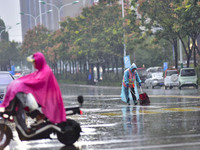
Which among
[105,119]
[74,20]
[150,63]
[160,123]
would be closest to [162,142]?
[160,123]

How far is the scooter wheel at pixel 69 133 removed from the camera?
9.67 m

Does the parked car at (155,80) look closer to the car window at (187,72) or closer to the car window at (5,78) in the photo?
the car window at (187,72)

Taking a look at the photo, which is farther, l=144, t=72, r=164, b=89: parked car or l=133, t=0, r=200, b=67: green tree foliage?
l=144, t=72, r=164, b=89: parked car

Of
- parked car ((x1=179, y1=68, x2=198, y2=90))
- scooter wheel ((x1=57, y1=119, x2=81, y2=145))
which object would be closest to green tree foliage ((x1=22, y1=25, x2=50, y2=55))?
parked car ((x1=179, y1=68, x2=198, y2=90))

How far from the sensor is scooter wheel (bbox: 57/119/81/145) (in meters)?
9.67

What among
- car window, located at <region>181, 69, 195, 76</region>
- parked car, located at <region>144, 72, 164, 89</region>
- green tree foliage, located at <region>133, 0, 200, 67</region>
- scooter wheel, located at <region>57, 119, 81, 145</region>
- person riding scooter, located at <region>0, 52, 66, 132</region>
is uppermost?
green tree foliage, located at <region>133, 0, 200, 67</region>

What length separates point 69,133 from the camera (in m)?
9.84

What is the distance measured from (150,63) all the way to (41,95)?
66.7 meters

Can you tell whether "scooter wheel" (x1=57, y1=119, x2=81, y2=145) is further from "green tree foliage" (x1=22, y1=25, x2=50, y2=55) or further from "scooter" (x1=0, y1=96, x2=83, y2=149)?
"green tree foliage" (x1=22, y1=25, x2=50, y2=55)

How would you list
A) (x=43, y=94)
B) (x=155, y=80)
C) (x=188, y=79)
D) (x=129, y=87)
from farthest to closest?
(x=155, y=80)
(x=188, y=79)
(x=129, y=87)
(x=43, y=94)

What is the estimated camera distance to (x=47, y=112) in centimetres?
921

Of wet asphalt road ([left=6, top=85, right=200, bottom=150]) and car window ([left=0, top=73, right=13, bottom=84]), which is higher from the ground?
car window ([left=0, top=73, right=13, bottom=84])

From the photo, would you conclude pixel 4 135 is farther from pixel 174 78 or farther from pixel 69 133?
pixel 174 78

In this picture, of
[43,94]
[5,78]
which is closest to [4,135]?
[43,94]
